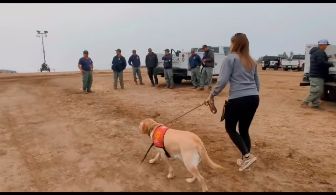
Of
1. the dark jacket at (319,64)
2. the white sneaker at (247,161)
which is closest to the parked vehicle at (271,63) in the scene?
the dark jacket at (319,64)

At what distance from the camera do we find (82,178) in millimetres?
5840

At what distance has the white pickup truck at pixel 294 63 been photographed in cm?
3441

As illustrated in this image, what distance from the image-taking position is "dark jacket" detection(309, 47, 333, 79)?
10.8 m

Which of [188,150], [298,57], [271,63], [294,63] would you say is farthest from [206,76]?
[271,63]

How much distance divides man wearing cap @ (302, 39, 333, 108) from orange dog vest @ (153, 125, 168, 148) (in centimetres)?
676

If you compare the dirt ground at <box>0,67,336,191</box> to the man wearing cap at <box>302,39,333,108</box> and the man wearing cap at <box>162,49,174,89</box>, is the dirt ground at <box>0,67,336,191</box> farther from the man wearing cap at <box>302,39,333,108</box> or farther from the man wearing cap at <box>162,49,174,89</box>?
the man wearing cap at <box>162,49,174,89</box>

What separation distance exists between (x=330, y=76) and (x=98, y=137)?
7.14m

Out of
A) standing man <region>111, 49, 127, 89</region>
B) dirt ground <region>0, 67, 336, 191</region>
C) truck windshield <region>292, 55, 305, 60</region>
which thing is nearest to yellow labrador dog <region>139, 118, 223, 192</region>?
dirt ground <region>0, 67, 336, 191</region>

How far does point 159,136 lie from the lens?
5.57 metres

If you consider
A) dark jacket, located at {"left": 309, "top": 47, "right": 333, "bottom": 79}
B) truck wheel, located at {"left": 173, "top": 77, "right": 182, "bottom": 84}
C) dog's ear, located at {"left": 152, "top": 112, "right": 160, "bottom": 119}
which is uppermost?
dark jacket, located at {"left": 309, "top": 47, "right": 333, "bottom": 79}

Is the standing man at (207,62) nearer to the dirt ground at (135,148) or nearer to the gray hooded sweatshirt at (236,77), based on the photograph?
the dirt ground at (135,148)

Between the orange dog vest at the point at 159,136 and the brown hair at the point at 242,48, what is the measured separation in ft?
4.75

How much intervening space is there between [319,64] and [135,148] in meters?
6.22

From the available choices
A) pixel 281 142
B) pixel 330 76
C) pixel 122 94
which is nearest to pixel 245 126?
pixel 281 142
